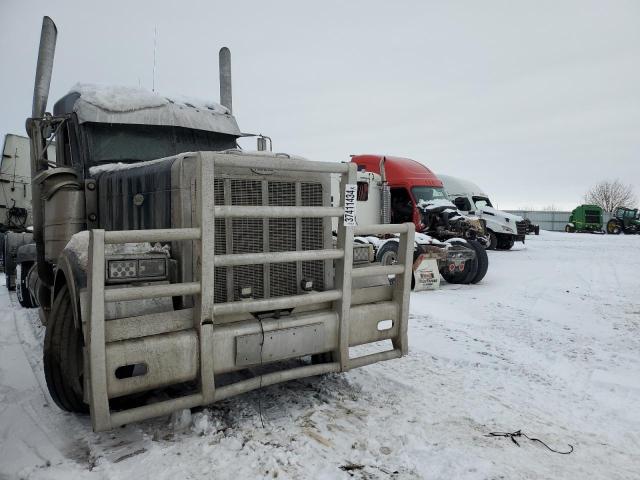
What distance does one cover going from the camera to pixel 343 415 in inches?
131

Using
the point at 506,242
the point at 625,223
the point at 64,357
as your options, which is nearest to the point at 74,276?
the point at 64,357

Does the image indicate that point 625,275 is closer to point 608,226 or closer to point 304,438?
point 304,438

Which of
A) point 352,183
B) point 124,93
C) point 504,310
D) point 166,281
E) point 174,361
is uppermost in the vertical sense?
point 124,93

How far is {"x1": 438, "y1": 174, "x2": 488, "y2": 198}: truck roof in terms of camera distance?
66.8 ft

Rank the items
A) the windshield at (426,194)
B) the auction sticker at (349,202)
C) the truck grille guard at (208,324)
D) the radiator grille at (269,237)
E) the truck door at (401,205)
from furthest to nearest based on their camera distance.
→ 1. the truck door at (401,205)
2. the windshield at (426,194)
3. the auction sticker at (349,202)
4. the radiator grille at (269,237)
5. the truck grille guard at (208,324)

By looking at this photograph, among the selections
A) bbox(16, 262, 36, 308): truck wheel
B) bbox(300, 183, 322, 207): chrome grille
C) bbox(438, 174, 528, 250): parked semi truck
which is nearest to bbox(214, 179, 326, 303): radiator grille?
bbox(300, 183, 322, 207): chrome grille

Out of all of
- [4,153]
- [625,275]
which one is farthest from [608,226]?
[4,153]

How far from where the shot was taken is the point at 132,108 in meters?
4.57

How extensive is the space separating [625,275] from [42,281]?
1207cm

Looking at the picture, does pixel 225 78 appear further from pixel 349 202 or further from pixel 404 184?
pixel 404 184

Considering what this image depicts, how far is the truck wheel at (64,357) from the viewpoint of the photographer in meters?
3.20

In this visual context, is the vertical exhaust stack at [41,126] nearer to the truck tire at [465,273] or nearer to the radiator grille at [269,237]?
the radiator grille at [269,237]

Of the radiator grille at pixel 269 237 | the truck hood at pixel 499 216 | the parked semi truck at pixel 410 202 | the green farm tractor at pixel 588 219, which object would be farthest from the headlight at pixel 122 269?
the green farm tractor at pixel 588 219

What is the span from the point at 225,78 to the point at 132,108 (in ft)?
6.56
